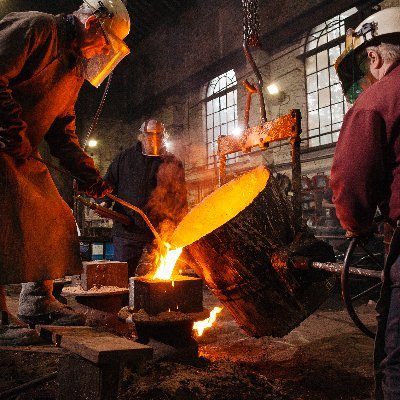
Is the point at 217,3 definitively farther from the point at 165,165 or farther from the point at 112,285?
the point at 112,285

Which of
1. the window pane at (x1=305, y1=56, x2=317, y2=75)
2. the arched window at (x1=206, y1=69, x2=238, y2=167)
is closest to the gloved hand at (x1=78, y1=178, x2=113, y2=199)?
the window pane at (x1=305, y1=56, x2=317, y2=75)

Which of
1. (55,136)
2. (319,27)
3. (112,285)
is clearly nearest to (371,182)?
A: (55,136)

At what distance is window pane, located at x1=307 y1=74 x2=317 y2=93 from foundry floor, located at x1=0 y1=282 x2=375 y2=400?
30.9 feet

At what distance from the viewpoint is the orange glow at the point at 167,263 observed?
121 inches

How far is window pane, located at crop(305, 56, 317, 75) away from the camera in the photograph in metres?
11.6

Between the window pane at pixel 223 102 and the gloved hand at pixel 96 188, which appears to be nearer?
the gloved hand at pixel 96 188

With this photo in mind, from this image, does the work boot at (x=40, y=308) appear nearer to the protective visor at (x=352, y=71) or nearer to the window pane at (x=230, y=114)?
the protective visor at (x=352, y=71)

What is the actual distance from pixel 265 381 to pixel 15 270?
1701mm

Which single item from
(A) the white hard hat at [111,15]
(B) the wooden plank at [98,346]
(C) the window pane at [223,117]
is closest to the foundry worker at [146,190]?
(A) the white hard hat at [111,15]

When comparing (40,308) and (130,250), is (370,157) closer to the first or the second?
(40,308)

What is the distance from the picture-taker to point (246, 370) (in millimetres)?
2646

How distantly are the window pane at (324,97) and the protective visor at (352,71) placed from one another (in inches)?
377

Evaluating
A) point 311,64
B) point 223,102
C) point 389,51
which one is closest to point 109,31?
point 389,51

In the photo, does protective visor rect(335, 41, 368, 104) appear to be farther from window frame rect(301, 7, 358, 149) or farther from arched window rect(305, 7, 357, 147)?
arched window rect(305, 7, 357, 147)
